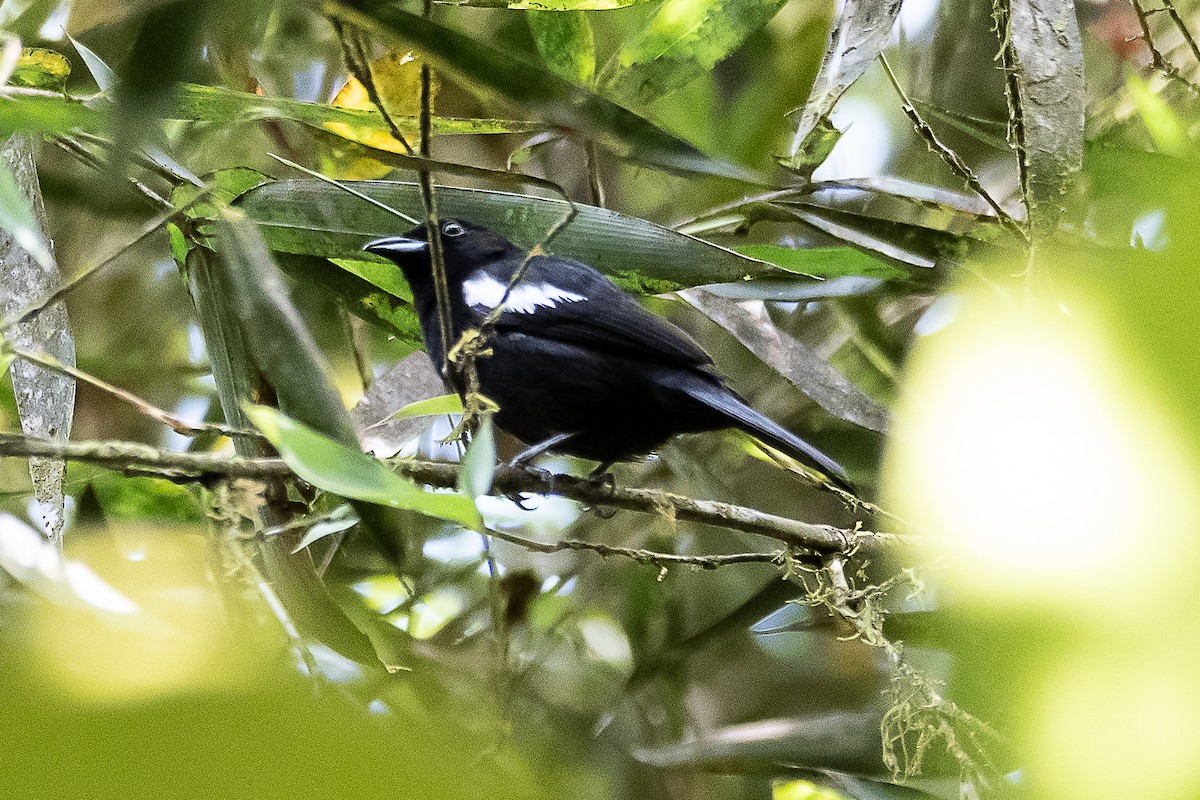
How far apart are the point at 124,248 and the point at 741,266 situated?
63cm

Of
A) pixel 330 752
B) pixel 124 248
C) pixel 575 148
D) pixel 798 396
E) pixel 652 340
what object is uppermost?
pixel 575 148

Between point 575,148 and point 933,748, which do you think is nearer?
point 933,748

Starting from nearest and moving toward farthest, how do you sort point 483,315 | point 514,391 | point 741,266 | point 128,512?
point 741,266 → point 128,512 → point 514,391 → point 483,315

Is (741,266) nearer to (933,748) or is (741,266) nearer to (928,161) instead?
(933,748)

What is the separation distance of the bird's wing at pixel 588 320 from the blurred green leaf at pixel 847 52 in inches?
19.4

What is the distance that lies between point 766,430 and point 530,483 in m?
0.34

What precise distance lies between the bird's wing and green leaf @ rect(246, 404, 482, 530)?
34.2 inches

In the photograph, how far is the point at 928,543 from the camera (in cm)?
77

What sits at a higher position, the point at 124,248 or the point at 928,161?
the point at 928,161

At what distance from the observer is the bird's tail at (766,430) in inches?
51.1

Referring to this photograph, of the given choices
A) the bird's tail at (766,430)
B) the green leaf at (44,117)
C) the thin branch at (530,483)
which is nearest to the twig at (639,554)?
the thin branch at (530,483)

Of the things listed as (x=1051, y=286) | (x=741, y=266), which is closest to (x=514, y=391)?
(x=741, y=266)

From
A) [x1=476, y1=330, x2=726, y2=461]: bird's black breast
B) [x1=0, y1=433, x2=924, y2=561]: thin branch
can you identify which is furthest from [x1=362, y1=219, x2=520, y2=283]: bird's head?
[x1=0, y1=433, x2=924, y2=561]: thin branch

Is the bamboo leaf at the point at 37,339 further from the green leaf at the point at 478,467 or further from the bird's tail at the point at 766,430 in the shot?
the bird's tail at the point at 766,430
